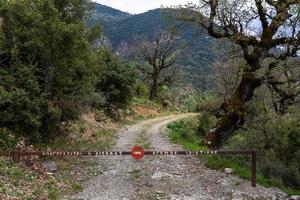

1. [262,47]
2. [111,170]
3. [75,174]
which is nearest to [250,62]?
[262,47]

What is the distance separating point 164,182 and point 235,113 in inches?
259

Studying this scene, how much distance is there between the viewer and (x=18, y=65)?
14.7m

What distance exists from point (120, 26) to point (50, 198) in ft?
476

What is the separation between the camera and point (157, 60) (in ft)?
170

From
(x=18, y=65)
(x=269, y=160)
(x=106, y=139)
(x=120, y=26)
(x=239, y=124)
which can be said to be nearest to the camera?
(x=18, y=65)

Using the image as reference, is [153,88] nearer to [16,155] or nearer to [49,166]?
[49,166]

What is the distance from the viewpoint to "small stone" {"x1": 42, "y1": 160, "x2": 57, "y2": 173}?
13.3m

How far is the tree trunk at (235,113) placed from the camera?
18.8m

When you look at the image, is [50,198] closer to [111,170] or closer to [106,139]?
[111,170]

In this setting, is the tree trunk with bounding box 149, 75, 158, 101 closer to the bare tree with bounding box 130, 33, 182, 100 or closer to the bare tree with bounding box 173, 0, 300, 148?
the bare tree with bounding box 130, 33, 182, 100

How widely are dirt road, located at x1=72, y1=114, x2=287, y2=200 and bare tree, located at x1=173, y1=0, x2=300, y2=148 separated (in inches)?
121

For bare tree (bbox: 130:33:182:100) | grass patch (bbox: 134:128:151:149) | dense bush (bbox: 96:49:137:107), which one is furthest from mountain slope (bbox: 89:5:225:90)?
grass patch (bbox: 134:128:151:149)

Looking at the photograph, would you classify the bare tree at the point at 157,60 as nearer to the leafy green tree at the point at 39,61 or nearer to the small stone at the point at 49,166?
the leafy green tree at the point at 39,61

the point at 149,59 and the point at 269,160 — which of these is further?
the point at 149,59
